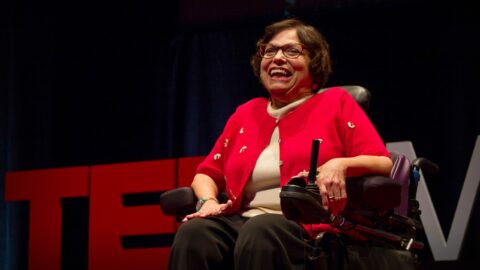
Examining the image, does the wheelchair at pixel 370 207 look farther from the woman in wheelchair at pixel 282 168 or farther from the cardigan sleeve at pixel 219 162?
the cardigan sleeve at pixel 219 162

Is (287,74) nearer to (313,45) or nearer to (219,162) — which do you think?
(313,45)

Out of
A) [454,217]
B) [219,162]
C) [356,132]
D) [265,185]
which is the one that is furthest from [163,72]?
[356,132]

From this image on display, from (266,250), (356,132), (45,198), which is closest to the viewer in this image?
(266,250)

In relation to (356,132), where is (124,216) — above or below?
below

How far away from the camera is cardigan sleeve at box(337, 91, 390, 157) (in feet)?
7.00

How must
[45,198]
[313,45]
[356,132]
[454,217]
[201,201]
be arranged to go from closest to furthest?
[356,132] < [201,201] < [313,45] < [454,217] < [45,198]

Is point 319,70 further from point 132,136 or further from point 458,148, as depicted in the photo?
point 132,136

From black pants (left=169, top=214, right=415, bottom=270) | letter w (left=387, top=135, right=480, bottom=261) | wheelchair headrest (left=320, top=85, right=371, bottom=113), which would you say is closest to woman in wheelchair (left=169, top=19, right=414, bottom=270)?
black pants (left=169, top=214, right=415, bottom=270)

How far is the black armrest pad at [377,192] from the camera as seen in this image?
1.91m

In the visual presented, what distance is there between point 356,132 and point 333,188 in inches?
12.0

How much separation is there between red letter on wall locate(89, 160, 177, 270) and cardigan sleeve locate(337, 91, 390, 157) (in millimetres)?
1905

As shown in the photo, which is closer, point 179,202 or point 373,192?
point 373,192

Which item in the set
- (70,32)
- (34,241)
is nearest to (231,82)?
(70,32)

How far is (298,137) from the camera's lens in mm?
2240
